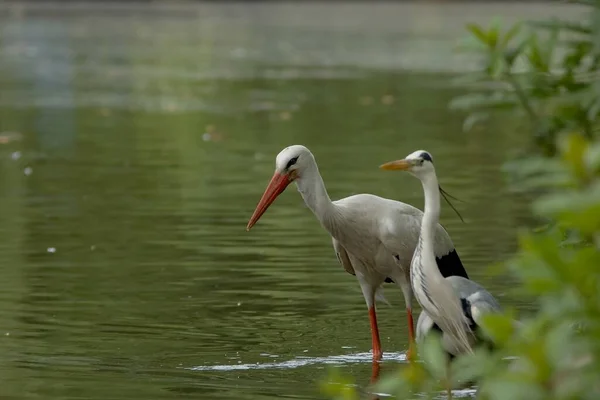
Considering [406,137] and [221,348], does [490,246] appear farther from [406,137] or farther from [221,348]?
[406,137]

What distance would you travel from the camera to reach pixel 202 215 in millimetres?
13797

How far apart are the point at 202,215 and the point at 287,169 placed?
5.32m

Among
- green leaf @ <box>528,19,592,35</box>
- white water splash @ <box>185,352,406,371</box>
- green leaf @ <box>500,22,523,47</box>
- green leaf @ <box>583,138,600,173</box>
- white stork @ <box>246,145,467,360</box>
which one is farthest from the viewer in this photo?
white stork @ <box>246,145,467,360</box>

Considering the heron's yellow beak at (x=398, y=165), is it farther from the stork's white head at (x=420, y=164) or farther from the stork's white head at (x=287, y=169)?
the stork's white head at (x=287, y=169)

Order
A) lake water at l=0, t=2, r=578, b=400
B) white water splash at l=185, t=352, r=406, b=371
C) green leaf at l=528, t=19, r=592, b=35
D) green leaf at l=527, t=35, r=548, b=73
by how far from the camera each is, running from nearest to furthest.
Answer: green leaf at l=528, t=19, r=592, b=35 < green leaf at l=527, t=35, r=548, b=73 < white water splash at l=185, t=352, r=406, b=371 < lake water at l=0, t=2, r=578, b=400

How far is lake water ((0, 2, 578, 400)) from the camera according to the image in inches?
332

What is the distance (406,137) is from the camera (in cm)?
1992

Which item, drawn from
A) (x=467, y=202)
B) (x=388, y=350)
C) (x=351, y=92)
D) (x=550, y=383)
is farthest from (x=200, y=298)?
(x=351, y=92)

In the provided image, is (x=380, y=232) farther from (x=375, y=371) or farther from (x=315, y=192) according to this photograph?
(x=375, y=371)

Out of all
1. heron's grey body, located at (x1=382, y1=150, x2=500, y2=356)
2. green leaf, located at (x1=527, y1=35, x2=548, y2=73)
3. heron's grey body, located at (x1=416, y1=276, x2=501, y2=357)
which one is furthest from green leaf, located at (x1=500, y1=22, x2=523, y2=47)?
heron's grey body, located at (x1=416, y1=276, x2=501, y2=357)

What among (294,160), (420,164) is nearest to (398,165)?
(420,164)

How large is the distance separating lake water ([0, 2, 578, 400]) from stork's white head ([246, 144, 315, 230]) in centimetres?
82

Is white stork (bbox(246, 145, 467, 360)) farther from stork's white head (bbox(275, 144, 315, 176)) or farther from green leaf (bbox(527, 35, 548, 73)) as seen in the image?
green leaf (bbox(527, 35, 548, 73))

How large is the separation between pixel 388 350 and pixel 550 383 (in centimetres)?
525
